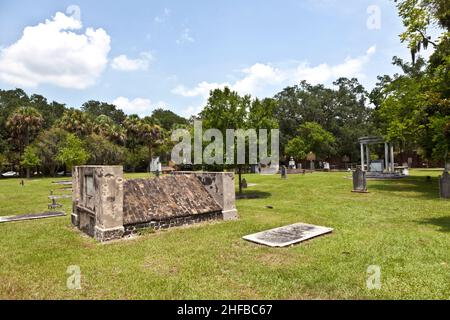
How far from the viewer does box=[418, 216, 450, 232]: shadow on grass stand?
9.40 meters

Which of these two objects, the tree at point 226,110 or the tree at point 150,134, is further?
the tree at point 150,134

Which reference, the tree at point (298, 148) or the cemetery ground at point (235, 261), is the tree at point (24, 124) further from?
the tree at point (298, 148)

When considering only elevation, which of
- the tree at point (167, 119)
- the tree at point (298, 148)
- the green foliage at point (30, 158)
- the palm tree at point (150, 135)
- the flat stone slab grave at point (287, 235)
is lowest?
the flat stone slab grave at point (287, 235)

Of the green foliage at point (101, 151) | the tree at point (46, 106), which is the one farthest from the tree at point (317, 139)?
the tree at point (46, 106)

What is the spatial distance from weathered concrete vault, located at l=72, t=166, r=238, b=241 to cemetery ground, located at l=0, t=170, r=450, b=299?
48 centimetres

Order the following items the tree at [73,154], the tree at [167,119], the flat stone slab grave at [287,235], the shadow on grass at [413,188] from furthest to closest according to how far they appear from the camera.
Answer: the tree at [167,119], the tree at [73,154], the shadow on grass at [413,188], the flat stone slab grave at [287,235]

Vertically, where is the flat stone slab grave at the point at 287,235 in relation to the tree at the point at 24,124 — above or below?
below

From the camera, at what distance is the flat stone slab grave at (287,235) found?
8117 mm

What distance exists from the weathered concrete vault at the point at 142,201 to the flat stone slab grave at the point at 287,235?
281 cm

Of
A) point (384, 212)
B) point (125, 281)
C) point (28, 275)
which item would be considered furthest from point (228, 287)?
point (384, 212)

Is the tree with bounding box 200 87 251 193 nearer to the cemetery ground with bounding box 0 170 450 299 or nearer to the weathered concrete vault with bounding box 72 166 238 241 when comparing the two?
the weathered concrete vault with bounding box 72 166 238 241

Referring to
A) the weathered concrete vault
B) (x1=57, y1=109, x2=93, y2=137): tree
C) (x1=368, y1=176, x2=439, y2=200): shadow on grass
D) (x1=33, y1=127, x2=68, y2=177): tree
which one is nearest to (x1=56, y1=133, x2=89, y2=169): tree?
(x1=33, y1=127, x2=68, y2=177): tree

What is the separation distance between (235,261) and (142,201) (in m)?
4.76
